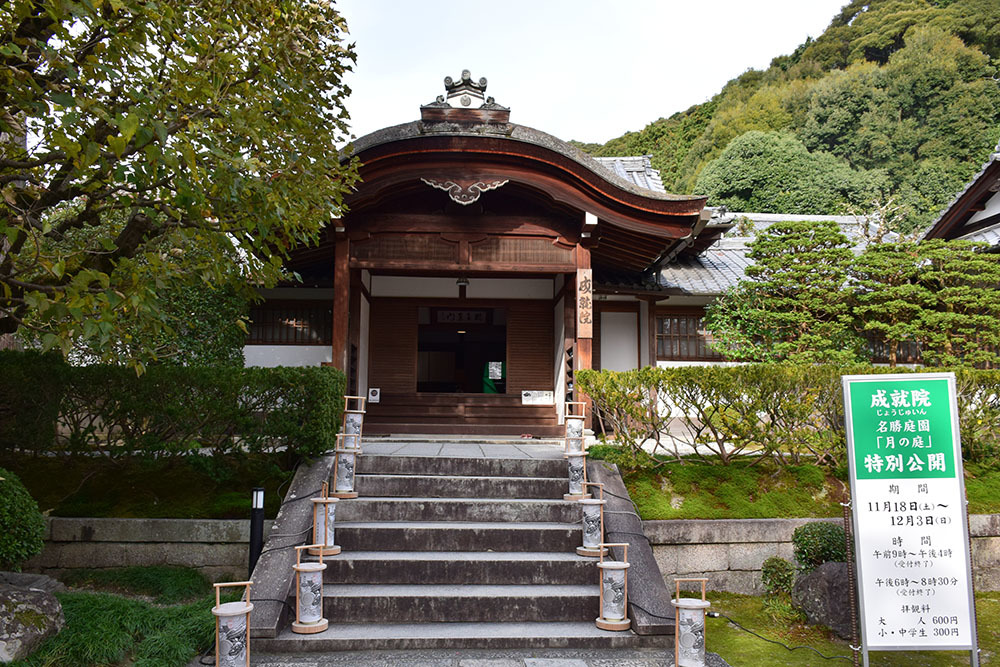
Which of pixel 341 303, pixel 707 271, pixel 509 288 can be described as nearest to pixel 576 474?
pixel 341 303

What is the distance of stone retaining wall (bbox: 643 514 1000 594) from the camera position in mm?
6551

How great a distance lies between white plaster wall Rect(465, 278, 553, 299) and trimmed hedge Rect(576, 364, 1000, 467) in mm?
4411

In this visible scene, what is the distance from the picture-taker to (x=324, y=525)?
18.1 ft

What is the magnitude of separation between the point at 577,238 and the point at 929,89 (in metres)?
36.2

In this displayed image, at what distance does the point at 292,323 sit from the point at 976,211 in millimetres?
14496

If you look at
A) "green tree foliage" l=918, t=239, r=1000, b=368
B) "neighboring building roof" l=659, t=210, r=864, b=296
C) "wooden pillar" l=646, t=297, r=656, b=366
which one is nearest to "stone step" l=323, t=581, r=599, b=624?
"wooden pillar" l=646, t=297, r=656, b=366

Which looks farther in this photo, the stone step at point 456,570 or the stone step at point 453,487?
the stone step at point 453,487

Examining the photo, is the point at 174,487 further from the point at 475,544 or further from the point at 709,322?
the point at 709,322

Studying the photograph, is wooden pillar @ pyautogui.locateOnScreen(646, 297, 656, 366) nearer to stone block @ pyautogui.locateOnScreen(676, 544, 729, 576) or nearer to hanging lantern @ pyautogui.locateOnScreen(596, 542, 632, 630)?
stone block @ pyautogui.locateOnScreen(676, 544, 729, 576)

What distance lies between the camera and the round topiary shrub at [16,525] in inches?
185

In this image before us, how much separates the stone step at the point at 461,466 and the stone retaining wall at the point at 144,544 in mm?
1478

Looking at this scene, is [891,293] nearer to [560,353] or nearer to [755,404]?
[560,353]

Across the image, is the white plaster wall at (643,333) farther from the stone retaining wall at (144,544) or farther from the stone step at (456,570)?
the stone retaining wall at (144,544)

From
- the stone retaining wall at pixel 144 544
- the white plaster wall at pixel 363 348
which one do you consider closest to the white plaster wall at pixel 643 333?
the white plaster wall at pixel 363 348
